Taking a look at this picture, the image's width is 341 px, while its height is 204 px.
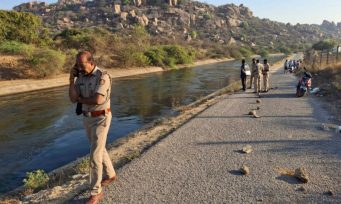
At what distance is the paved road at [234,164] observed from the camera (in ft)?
19.0

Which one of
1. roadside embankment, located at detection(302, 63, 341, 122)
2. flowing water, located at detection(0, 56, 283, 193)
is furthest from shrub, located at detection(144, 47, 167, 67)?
roadside embankment, located at detection(302, 63, 341, 122)

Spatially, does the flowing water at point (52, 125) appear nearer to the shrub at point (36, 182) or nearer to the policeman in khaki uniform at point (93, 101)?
the shrub at point (36, 182)

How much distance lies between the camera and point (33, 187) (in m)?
6.93

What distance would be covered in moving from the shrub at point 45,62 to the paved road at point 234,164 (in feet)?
85.2

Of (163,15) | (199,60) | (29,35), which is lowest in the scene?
(199,60)

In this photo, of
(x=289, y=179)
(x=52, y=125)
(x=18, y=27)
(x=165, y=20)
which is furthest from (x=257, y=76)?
(x=165, y=20)

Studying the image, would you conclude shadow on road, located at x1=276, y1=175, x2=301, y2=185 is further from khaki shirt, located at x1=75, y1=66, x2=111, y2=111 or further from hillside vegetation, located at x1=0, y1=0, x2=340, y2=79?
hillside vegetation, located at x1=0, y1=0, x2=340, y2=79

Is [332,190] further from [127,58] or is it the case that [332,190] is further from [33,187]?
[127,58]

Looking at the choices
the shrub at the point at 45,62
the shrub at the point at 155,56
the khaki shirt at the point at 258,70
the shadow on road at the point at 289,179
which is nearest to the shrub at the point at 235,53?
the shrub at the point at 155,56

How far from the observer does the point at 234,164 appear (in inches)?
287

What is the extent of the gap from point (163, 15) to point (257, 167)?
15758 cm

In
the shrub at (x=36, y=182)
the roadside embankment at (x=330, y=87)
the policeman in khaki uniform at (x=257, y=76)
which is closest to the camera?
the shrub at (x=36, y=182)

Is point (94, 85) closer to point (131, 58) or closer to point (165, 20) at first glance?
point (131, 58)

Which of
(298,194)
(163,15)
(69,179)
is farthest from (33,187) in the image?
(163,15)
